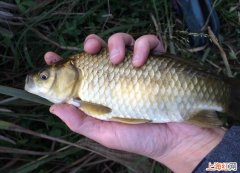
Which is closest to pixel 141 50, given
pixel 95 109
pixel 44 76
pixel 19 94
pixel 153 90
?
pixel 153 90

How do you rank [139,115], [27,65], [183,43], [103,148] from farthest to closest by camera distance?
[183,43]
[27,65]
[103,148]
[139,115]

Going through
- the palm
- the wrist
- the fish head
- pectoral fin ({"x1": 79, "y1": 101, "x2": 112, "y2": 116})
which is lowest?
the wrist

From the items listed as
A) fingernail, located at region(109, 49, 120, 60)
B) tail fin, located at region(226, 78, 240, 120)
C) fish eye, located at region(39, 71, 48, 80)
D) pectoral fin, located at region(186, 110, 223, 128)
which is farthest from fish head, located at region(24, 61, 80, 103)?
tail fin, located at region(226, 78, 240, 120)

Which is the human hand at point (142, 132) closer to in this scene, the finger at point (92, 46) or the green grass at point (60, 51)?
the finger at point (92, 46)

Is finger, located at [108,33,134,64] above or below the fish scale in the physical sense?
above

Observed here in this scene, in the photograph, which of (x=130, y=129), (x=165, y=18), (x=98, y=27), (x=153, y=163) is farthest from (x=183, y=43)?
(x=130, y=129)

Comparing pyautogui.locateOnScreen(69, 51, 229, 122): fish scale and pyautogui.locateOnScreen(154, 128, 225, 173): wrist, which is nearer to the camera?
pyautogui.locateOnScreen(69, 51, 229, 122): fish scale

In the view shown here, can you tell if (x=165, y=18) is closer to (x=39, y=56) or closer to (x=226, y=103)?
(x=39, y=56)

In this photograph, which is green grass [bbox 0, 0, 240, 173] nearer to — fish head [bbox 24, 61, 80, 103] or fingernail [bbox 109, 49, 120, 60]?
fish head [bbox 24, 61, 80, 103]
